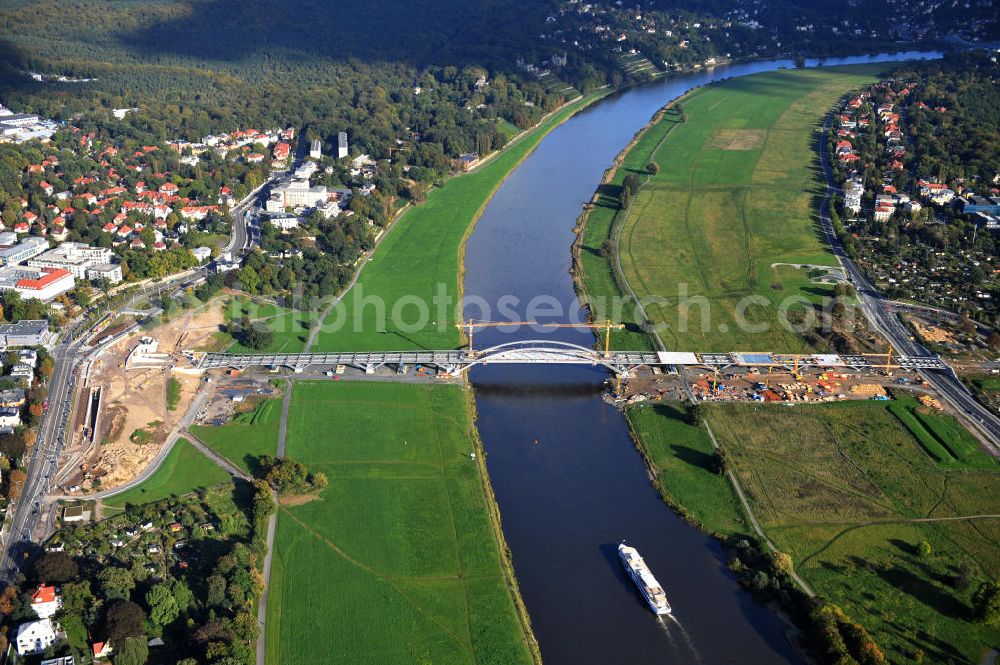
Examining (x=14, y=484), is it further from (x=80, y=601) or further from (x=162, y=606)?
(x=162, y=606)

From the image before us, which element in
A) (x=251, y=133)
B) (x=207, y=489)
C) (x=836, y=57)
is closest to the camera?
(x=207, y=489)

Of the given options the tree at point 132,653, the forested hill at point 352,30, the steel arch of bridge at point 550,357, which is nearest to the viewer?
the tree at point 132,653

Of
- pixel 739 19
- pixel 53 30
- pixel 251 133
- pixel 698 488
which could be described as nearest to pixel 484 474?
pixel 698 488

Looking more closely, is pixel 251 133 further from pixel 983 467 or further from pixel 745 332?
pixel 983 467

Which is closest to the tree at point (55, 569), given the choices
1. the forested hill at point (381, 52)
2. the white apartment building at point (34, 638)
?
the white apartment building at point (34, 638)

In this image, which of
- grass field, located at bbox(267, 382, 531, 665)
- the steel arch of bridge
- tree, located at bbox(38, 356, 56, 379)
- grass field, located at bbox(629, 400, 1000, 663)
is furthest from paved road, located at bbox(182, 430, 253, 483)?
grass field, located at bbox(629, 400, 1000, 663)

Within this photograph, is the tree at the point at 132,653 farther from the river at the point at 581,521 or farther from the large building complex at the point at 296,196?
the large building complex at the point at 296,196
